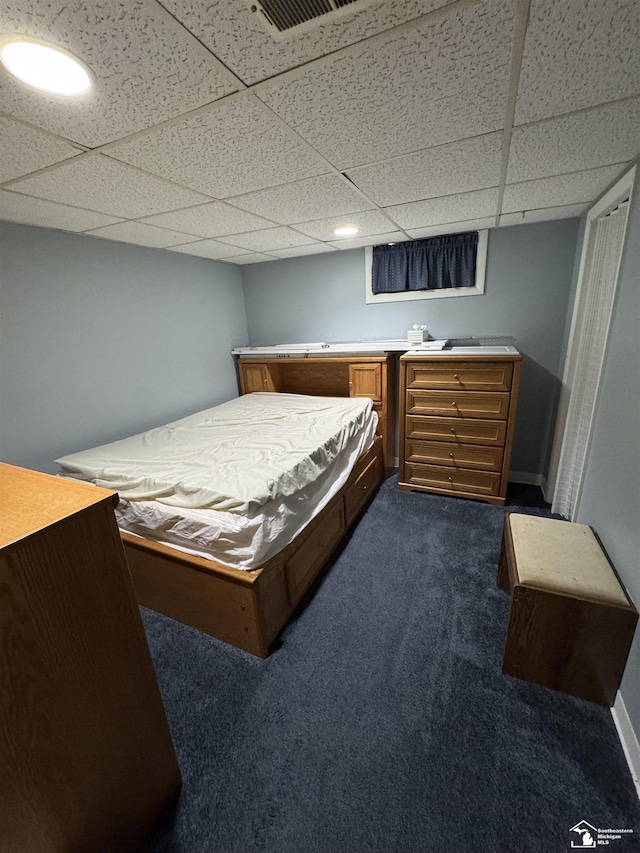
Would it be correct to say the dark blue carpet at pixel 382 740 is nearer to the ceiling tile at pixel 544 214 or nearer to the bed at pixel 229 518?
the bed at pixel 229 518

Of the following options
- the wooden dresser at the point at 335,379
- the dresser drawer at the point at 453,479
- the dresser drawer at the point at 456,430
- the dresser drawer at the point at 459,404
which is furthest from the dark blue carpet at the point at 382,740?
the wooden dresser at the point at 335,379

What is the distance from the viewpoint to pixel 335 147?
4.18ft

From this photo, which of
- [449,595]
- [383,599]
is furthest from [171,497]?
[449,595]

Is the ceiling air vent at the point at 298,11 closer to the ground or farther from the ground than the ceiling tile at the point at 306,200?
closer to the ground

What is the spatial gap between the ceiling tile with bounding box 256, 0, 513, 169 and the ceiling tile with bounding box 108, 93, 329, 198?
0.09m

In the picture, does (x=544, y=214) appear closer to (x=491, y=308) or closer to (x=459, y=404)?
(x=491, y=308)

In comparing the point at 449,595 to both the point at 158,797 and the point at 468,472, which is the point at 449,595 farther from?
the point at 158,797

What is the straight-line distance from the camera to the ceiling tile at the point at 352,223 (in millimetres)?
2152

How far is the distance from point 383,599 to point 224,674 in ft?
2.85

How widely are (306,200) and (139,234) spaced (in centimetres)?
126

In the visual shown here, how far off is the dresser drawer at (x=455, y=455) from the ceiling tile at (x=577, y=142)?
1.72 metres

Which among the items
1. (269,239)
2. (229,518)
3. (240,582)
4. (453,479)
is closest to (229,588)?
(240,582)

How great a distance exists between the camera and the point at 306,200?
1822 millimetres

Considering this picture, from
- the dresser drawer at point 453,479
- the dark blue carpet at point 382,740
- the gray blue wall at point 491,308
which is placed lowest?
the dark blue carpet at point 382,740
